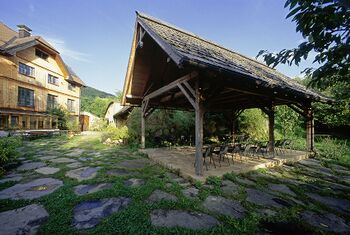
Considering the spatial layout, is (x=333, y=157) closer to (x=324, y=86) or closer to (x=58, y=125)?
(x=324, y=86)

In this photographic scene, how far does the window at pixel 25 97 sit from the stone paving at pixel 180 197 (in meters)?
15.6

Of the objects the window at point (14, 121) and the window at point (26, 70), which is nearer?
the window at point (14, 121)

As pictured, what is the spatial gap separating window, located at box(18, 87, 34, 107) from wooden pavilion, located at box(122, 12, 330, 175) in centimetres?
1406

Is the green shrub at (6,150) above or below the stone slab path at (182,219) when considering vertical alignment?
above

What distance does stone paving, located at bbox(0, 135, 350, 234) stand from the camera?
8.68 ft

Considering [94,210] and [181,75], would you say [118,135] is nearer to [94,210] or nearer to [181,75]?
[181,75]

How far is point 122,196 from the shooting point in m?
3.41

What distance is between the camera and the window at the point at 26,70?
16.6 meters

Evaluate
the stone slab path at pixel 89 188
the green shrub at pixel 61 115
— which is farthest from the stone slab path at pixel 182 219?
the green shrub at pixel 61 115

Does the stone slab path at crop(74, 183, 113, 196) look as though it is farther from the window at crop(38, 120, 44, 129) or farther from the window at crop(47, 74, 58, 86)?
the window at crop(47, 74, 58, 86)

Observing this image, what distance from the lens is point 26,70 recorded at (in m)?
17.3

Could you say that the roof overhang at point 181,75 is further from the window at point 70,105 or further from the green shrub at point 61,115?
the window at point 70,105

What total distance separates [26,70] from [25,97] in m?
2.67

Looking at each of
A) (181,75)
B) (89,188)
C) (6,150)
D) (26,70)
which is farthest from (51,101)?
(89,188)
